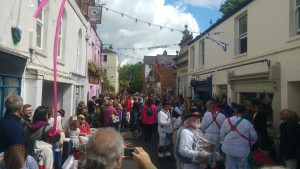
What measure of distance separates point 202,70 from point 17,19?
11765 millimetres

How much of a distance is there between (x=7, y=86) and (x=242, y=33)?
882 cm

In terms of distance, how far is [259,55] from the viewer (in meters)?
9.80

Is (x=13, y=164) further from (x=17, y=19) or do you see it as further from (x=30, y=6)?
(x=30, y=6)

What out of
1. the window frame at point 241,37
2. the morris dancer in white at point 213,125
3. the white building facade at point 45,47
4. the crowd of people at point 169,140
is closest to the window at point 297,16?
the crowd of people at point 169,140

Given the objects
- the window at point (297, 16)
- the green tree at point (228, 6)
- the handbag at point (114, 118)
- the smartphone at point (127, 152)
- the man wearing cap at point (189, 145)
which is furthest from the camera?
the green tree at point (228, 6)

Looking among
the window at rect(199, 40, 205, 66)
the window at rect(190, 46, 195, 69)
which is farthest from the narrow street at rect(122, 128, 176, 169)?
the window at rect(190, 46, 195, 69)

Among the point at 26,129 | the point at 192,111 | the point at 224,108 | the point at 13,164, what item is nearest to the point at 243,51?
the point at 224,108

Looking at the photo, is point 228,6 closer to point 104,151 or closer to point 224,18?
point 224,18

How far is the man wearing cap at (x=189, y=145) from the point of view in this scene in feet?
14.4

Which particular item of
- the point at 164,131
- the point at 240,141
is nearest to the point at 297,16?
the point at 240,141

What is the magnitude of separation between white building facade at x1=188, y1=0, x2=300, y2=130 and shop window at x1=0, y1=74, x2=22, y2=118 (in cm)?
682

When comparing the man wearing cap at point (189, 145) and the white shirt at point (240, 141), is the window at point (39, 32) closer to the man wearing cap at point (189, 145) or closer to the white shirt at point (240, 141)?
the man wearing cap at point (189, 145)

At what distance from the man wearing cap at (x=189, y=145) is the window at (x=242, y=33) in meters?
7.63

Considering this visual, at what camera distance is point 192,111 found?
16.2 ft
